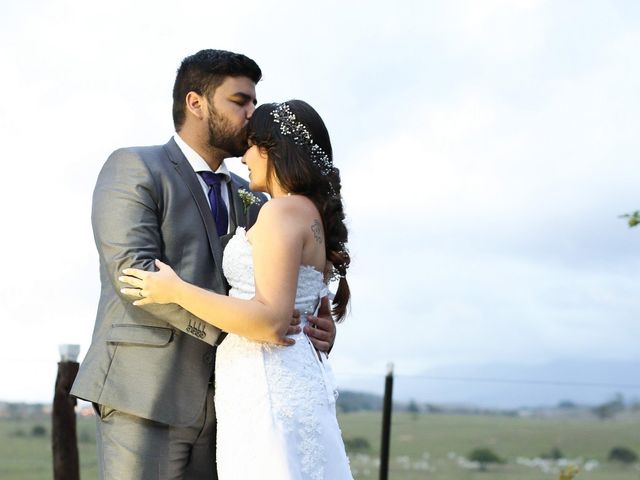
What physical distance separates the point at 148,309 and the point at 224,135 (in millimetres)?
726

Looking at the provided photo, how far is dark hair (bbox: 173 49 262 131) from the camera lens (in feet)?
12.7

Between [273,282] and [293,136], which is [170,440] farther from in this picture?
[293,136]

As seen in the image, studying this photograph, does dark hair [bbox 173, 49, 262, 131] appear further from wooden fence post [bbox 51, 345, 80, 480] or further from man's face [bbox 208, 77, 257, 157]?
wooden fence post [bbox 51, 345, 80, 480]

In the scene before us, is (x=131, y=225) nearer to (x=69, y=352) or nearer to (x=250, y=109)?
(x=250, y=109)

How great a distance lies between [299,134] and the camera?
11.5 ft

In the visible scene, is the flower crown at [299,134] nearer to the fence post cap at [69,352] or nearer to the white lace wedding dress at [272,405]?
the white lace wedding dress at [272,405]

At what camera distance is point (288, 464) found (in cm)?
332

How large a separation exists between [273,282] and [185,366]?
1.65ft

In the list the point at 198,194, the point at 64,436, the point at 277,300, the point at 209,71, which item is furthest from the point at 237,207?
the point at 64,436

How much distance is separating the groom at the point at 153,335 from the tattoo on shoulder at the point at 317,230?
0.92 ft

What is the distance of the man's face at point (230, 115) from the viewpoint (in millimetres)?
3824

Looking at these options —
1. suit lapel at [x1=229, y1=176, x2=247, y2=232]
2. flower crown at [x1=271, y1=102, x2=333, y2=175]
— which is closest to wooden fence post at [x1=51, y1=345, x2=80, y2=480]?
suit lapel at [x1=229, y1=176, x2=247, y2=232]

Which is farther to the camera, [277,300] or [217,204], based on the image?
[217,204]

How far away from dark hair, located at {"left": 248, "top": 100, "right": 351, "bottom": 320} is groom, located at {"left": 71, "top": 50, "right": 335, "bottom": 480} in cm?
32
